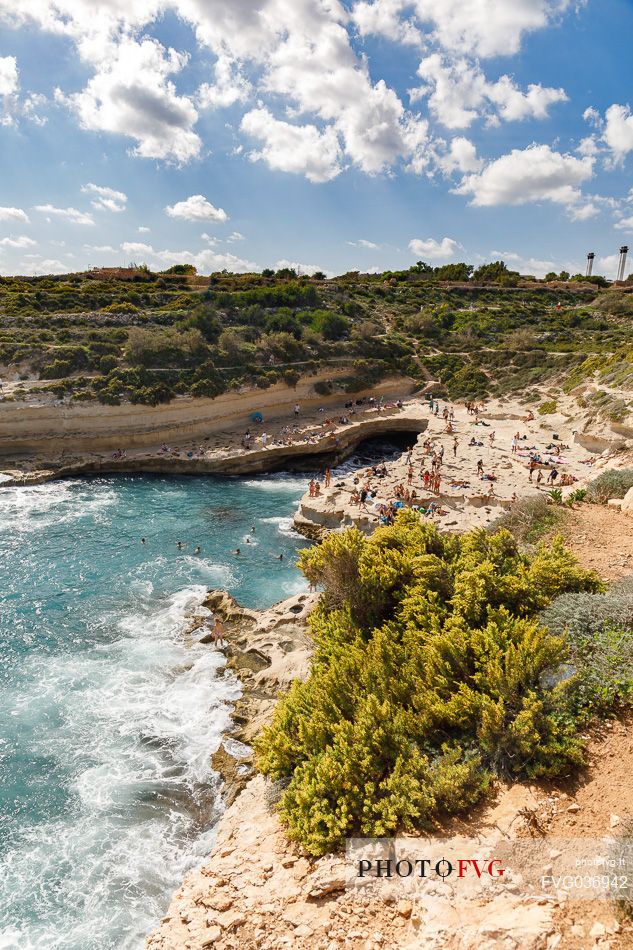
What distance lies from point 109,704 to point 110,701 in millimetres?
116

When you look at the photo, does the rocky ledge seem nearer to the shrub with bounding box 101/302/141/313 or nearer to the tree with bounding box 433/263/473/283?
the shrub with bounding box 101/302/141/313

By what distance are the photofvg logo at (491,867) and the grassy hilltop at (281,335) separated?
99.5 feet

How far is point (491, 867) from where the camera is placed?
6090mm

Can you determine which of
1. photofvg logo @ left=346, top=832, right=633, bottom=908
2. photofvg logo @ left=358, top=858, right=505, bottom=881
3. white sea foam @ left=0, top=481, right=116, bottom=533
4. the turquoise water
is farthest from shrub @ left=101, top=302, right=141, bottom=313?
photofvg logo @ left=358, top=858, right=505, bottom=881

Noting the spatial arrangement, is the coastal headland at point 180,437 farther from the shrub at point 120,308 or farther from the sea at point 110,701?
the shrub at point 120,308

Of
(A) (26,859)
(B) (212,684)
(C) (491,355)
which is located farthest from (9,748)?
(C) (491,355)

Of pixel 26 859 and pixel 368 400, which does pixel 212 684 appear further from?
pixel 368 400

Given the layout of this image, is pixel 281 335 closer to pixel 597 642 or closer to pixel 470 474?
pixel 470 474

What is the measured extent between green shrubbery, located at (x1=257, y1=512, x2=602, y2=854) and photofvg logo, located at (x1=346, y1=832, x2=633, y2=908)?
14.1 inches

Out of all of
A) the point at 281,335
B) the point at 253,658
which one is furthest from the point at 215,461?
the point at 253,658

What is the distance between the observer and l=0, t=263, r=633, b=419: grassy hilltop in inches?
1487

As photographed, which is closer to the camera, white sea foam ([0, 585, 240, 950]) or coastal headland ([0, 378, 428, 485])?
white sea foam ([0, 585, 240, 950])

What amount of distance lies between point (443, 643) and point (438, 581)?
8.56 ft

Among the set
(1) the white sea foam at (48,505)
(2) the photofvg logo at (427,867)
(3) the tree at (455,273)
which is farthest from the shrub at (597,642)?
(3) the tree at (455,273)
